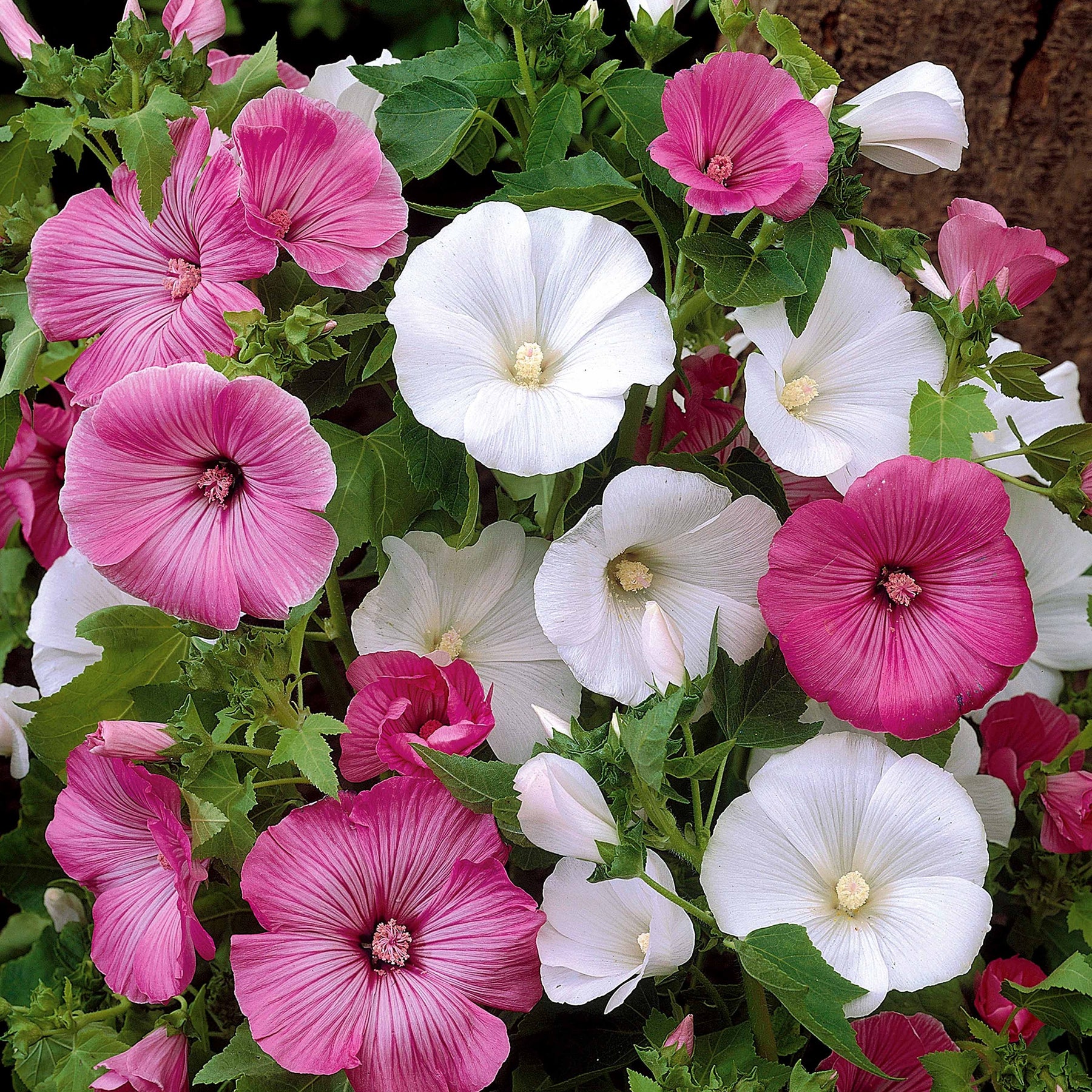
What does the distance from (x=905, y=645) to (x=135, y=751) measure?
0.37 metres

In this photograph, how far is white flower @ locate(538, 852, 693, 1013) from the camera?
0.48m

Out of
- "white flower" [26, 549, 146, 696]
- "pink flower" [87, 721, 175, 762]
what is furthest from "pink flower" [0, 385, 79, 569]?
"pink flower" [87, 721, 175, 762]

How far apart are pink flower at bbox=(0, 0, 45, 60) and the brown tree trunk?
639 mm

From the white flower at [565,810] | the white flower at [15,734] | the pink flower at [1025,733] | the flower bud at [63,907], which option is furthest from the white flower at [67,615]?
the pink flower at [1025,733]

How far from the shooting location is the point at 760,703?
22.4 inches

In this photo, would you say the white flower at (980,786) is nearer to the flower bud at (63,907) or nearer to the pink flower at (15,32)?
the flower bud at (63,907)

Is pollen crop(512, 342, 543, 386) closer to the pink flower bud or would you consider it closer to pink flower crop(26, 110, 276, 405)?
pink flower crop(26, 110, 276, 405)

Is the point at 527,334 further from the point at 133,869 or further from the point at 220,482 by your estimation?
the point at 133,869

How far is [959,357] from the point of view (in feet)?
1.90

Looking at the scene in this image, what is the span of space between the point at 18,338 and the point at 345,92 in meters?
0.23

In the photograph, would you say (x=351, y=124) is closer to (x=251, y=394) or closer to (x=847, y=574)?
(x=251, y=394)

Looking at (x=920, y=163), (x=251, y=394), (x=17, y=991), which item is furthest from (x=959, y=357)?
(x=17, y=991)

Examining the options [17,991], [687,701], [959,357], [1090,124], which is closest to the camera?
[687,701]

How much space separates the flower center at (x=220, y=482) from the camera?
0.51 m
